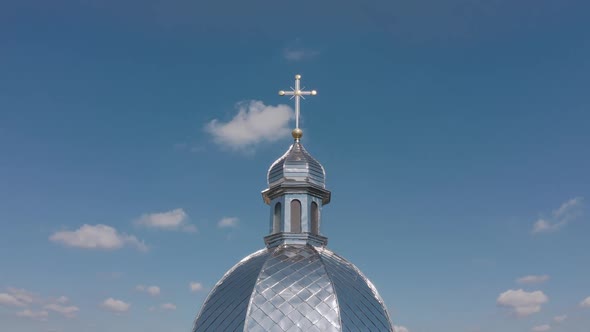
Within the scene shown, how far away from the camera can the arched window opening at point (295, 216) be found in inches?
853

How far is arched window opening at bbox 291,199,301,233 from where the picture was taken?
71.1ft

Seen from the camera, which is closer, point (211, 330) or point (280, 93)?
point (211, 330)

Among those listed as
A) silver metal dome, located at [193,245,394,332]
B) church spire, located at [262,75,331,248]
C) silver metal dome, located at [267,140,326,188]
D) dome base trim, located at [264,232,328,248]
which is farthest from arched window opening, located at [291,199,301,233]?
silver metal dome, located at [193,245,394,332]

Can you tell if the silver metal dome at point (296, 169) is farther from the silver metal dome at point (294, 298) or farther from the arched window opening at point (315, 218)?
the silver metal dome at point (294, 298)

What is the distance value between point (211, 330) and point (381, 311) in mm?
4965

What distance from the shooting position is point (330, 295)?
57.3ft

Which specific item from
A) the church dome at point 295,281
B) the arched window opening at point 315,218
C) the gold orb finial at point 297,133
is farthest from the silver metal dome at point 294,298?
the gold orb finial at point 297,133

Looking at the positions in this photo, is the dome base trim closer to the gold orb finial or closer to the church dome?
the church dome

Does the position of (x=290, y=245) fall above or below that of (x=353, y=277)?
above

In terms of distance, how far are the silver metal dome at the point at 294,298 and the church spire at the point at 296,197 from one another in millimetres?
1333

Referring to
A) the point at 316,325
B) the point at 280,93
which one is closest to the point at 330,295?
the point at 316,325

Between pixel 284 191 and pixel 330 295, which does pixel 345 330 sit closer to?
pixel 330 295

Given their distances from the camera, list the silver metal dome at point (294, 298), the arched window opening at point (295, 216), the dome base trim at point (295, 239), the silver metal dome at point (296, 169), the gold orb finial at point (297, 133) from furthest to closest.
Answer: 1. the gold orb finial at point (297, 133)
2. the silver metal dome at point (296, 169)
3. the arched window opening at point (295, 216)
4. the dome base trim at point (295, 239)
5. the silver metal dome at point (294, 298)

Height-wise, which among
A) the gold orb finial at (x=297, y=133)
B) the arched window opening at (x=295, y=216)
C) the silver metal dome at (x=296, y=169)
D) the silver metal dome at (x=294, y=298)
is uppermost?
the gold orb finial at (x=297, y=133)
